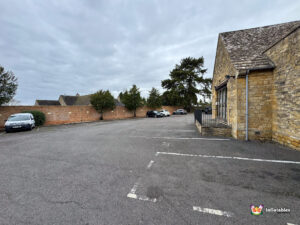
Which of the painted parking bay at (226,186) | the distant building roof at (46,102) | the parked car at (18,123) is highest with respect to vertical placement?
the distant building roof at (46,102)

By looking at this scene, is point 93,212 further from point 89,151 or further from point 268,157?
point 268,157

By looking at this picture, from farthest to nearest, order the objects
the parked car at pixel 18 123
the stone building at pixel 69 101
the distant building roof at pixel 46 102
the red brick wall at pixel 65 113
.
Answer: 1. the distant building roof at pixel 46 102
2. the stone building at pixel 69 101
3. the red brick wall at pixel 65 113
4. the parked car at pixel 18 123

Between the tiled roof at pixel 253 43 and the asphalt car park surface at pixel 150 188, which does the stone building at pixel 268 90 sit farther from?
the asphalt car park surface at pixel 150 188

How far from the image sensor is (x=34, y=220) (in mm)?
1854

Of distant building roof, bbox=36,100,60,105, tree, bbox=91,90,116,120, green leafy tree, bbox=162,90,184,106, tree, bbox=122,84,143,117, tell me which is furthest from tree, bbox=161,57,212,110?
distant building roof, bbox=36,100,60,105

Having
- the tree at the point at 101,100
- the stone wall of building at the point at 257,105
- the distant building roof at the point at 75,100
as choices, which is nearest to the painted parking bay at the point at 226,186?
the stone wall of building at the point at 257,105

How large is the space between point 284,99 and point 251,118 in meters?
1.41

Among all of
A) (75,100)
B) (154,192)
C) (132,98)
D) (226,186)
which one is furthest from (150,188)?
(75,100)

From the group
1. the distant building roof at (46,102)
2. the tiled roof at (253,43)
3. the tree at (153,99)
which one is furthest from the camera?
the distant building roof at (46,102)

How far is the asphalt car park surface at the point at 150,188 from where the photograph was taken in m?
1.91

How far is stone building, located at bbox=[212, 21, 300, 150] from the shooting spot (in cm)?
471

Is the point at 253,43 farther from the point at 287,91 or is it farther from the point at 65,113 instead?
the point at 65,113

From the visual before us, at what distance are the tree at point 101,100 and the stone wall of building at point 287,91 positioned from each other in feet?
63.3

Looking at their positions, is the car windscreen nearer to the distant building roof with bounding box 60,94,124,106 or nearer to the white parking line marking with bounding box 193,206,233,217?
the white parking line marking with bounding box 193,206,233,217
